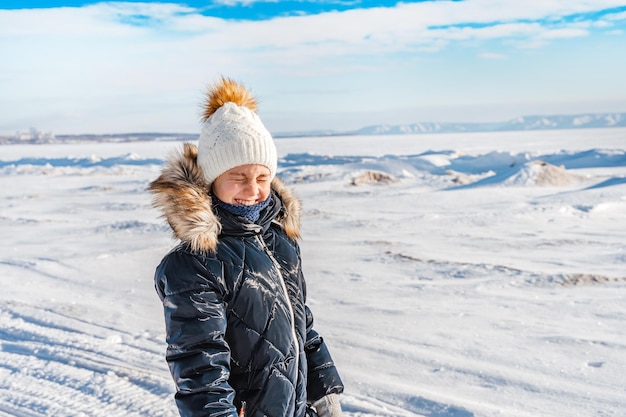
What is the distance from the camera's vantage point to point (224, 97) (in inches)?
70.1

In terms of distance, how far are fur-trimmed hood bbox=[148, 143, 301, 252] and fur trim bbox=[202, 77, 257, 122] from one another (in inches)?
5.2

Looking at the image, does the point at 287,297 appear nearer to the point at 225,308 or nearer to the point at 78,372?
the point at 225,308

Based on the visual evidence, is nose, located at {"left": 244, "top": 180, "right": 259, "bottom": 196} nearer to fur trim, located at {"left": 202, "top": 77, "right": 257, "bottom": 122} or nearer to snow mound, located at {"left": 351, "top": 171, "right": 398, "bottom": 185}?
fur trim, located at {"left": 202, "top": 77, "right": 257, "bottom": 122}

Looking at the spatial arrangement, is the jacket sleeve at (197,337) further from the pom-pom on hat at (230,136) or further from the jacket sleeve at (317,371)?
the jacket sleeve at (317,371)

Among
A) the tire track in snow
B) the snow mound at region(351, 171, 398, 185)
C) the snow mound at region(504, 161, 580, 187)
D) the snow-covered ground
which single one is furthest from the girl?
the snow mound at region(351, 171, 398, 185)

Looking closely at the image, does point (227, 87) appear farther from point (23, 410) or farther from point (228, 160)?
point (23, 410)

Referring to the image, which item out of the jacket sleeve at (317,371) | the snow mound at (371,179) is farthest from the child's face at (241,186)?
the snow mound at (371,179)

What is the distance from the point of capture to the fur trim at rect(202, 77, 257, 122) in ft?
A: 5.85

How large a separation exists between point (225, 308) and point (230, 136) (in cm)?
44

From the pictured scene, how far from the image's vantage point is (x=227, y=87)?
1.79 metres

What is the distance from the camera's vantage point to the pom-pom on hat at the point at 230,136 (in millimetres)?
1653

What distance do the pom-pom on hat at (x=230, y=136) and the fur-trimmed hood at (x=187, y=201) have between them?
0.04 m

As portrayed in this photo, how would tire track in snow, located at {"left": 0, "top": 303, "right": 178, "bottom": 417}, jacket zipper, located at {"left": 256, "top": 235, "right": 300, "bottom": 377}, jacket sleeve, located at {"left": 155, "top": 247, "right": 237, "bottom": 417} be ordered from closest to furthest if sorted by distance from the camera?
jacket sleeve, located at {"left": 155, "top": 247, "right": 237, "bottom": 417} < jacket zipper, located at {"left": 256, "top": 235, "right": 300, "bottom": 377} < tire track in snow, located at {"left": 0, "top": 303, "right": 178, "bottom": 417}

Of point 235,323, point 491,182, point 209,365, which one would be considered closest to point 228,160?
point 235,323
